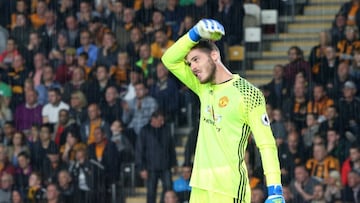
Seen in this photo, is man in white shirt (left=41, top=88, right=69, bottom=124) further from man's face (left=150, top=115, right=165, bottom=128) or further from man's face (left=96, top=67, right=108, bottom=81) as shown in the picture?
man's face (left=150, top=115, right=165, bottom=128)

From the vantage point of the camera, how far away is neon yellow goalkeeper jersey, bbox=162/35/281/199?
8.48m

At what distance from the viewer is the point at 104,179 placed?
50.6 feet

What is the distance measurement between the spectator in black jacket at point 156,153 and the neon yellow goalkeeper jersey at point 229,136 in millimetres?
6183

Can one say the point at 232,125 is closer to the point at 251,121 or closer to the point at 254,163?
the point at 251,121

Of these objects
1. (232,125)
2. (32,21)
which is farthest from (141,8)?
(232,125)

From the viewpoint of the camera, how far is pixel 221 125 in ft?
28.2

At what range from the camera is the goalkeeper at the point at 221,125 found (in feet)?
27.9

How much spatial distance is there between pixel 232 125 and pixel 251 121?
155 mm

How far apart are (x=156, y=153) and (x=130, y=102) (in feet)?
4.63

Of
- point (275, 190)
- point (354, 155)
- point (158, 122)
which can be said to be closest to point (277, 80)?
point (158, 122)

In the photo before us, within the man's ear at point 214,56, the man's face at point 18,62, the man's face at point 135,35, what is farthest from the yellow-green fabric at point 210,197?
the man's face at point 18,62

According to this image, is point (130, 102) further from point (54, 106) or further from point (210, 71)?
point (210, 71)

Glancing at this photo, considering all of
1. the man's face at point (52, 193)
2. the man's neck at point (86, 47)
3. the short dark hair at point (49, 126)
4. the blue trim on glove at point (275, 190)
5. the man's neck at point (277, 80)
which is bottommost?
the man's face at point (52, 193)

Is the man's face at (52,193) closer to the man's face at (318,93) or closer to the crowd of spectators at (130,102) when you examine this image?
the crowd of spectators at (130,102)
